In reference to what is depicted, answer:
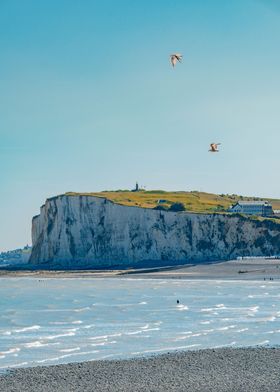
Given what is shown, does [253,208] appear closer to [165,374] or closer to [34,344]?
[34,344]

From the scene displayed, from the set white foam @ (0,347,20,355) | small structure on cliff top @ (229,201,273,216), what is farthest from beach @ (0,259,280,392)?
small structure on cliff top @ (229,201,273,216)

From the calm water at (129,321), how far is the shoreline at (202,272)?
1230cm

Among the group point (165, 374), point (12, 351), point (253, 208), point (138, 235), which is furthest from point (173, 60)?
point (253, 208)

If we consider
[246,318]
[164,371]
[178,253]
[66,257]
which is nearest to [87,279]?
[178,253]

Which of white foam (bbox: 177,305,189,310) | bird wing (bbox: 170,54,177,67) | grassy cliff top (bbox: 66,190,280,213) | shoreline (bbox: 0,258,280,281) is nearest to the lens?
bird wing (bbox: 170,54,177,67)

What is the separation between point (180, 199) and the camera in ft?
427

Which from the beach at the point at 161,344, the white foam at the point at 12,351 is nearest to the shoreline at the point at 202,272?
the beach at the point at 161,344

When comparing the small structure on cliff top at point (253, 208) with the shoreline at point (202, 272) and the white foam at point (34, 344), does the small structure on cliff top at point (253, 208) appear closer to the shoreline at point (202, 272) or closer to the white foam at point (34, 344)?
the shoreline at point (202, 272)

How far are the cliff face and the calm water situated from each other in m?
34.6

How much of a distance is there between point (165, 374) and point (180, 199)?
349 ft

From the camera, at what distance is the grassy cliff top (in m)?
117

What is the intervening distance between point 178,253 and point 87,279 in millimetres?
18235

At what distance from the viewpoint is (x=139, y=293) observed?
2400 inches

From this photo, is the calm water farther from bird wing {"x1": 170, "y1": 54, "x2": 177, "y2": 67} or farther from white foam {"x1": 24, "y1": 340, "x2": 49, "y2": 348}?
bird wing {"x1": 170, "y1": 54, "x2": 177, "y2": 67}
